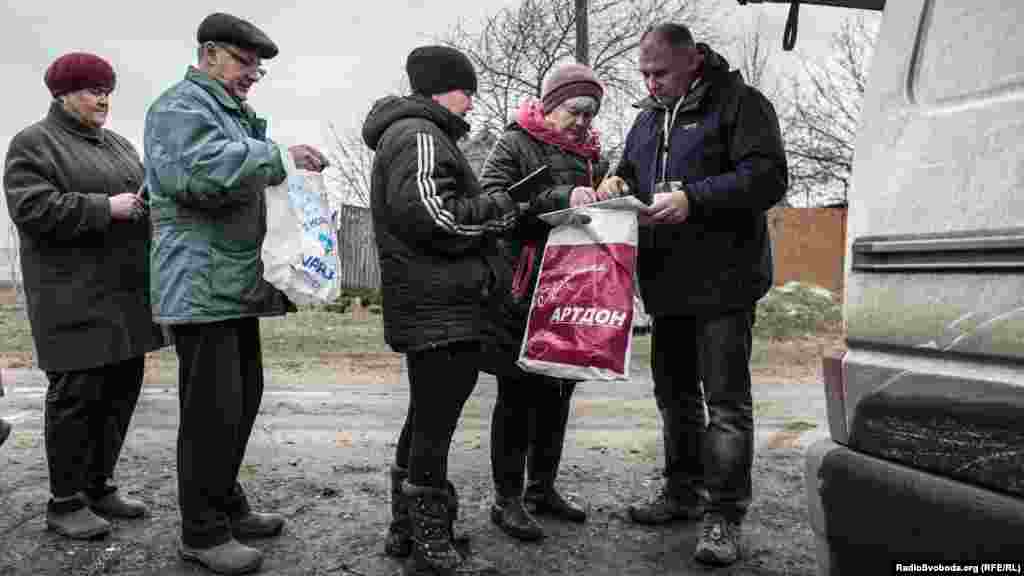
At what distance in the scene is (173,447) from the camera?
197 inches

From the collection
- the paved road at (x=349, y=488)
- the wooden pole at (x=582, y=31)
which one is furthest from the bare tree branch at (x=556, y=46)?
the paved road at (x=349, y=488)

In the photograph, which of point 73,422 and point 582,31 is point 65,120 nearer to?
point 73,422

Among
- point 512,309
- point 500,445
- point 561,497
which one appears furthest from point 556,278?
point 561,497

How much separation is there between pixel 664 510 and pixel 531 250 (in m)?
1.22

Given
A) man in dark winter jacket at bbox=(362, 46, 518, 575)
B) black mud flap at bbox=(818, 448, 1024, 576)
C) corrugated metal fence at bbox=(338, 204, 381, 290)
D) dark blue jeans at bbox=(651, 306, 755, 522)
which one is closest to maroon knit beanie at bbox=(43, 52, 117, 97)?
man in dark winter jacket at bbox=(362, 46, 518, 575)

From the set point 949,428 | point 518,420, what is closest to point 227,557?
point 518,420

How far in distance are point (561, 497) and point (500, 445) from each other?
0.43 metres

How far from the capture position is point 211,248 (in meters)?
3.03

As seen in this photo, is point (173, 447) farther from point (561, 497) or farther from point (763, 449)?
point (763, 449)

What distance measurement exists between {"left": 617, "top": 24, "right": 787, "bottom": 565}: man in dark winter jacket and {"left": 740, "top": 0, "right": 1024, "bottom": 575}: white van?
1220mm

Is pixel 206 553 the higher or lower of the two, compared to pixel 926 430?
lower

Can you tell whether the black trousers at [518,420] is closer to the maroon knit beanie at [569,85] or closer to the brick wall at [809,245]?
the maroon knit beanie at [569,85]

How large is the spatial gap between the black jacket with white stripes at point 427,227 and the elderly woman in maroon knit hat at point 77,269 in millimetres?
1125

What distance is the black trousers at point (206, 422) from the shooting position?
10.0 ft
